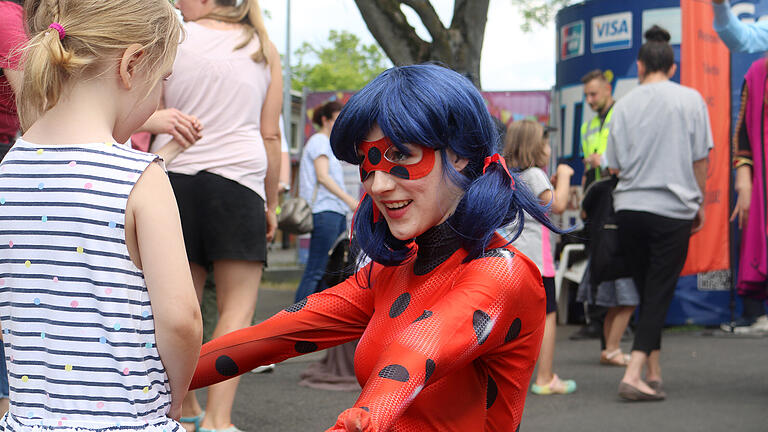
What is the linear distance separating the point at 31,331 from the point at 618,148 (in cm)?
468

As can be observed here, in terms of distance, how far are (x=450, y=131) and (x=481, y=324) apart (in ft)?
1.36

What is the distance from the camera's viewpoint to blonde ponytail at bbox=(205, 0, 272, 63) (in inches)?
151

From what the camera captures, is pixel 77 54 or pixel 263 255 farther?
pixel 263 255

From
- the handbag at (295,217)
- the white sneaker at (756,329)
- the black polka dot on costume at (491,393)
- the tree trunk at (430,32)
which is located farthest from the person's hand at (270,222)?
the white sneaker at (756,329)

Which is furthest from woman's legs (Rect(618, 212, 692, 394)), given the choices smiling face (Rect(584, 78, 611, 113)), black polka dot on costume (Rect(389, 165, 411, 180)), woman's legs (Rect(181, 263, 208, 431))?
black polka dot on costume (Rect(389, 165, 411, 180))

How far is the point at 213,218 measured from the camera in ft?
12.4

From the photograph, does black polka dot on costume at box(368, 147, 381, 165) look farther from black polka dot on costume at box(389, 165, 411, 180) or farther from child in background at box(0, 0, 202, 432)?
child in background at box(0, 0, 202, 432)

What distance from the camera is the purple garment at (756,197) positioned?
5258mm

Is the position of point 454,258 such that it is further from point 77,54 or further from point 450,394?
point 77,54

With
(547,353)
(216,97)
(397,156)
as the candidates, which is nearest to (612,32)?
(547,353)

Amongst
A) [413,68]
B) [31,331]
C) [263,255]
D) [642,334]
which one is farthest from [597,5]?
[31,331]

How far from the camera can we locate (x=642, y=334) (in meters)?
5.30

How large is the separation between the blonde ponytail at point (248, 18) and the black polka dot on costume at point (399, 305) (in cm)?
213

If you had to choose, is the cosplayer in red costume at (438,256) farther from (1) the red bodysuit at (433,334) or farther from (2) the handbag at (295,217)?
(2) the handbag at (295,217)
